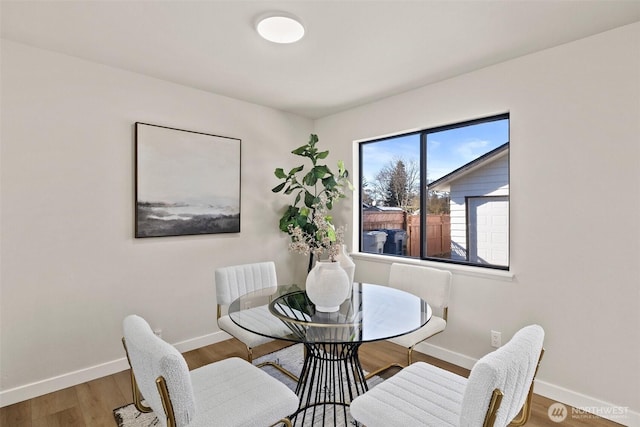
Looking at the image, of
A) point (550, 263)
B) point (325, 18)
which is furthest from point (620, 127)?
point (325, 18)

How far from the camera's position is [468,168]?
2951 millimetres

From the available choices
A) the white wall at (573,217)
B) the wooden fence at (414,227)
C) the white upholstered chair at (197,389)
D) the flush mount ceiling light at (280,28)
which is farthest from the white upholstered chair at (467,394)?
the flush mount ceiling light at (280,28)

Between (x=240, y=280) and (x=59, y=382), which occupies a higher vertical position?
(x=240, y=280)

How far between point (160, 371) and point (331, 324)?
35.1 inches

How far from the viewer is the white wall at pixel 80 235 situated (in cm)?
227

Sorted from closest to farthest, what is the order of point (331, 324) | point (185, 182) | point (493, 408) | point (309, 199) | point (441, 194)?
point (493, 408) → point (331, 324) → point (185, 182) → point (441, 194) → point (309, 199)

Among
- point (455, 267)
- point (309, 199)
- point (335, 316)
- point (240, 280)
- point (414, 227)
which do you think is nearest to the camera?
point (335, 316)

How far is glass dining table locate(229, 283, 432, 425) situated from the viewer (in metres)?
1.70

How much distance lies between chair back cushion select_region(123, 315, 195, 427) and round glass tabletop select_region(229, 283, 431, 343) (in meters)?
0.54

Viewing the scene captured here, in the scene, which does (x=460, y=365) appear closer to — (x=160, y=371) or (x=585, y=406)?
(x=585, y=406)

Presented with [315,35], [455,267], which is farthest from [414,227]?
[315,35]

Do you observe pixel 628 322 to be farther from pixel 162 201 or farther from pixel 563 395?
pixel 162 201

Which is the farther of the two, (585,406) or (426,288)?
(426,288)

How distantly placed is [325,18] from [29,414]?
3.12 metres
